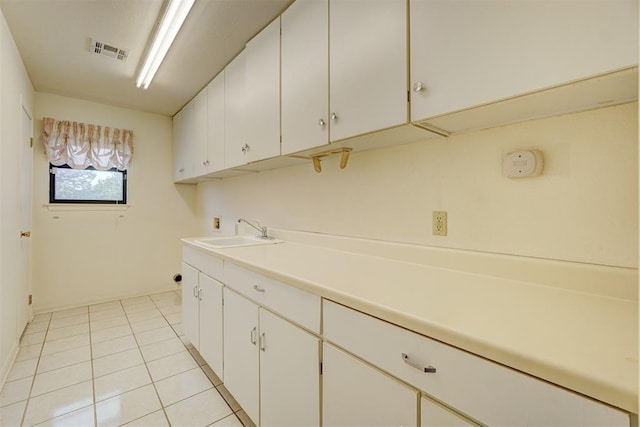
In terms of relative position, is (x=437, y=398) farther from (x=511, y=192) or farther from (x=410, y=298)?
(x=511, y=192)

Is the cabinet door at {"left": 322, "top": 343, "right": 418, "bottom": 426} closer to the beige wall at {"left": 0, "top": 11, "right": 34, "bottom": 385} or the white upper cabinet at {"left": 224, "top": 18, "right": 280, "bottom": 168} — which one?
the white upper cabinet at {"left": 224, "top": 18, "right": 280, "bottom": 168}

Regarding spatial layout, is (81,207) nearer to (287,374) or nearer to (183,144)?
(183,144)

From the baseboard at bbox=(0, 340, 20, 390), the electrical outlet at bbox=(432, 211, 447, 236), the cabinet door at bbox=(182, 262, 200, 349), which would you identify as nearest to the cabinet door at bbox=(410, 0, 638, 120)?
the electrical outlet at bbox=(432, 211, 447, 236)

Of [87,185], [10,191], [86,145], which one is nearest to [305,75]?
[10,191]

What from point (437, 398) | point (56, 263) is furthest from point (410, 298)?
point (56, 263)

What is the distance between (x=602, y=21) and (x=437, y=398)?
3.17 ft

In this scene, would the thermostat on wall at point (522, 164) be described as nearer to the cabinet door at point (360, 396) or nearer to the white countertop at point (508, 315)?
the white countertop at point (508, 315)

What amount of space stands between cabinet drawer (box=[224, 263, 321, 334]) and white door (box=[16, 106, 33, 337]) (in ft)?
6.98

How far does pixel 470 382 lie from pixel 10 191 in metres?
2.85

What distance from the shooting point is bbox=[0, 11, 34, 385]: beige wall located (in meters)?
1.74

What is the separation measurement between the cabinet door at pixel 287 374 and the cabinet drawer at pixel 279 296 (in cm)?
4

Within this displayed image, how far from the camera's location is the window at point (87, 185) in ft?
9.70

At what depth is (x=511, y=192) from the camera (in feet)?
3.42

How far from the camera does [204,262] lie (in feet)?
6.12
